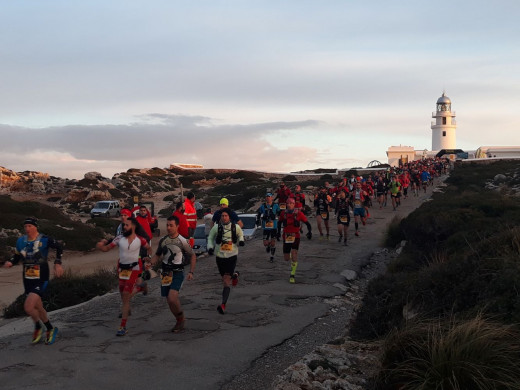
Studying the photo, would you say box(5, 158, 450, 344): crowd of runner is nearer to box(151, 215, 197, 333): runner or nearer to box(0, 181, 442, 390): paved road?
box(151, 215, 197, 333): runner

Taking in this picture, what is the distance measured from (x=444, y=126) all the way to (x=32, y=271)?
94911mm

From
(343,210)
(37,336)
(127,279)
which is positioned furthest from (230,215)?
(343,210)

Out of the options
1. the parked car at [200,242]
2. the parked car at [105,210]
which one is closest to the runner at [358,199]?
the parked car at [200,242]

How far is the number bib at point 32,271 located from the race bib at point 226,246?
317 cm

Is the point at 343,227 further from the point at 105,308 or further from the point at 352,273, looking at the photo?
the point at 105,308

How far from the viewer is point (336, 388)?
5.79 meters

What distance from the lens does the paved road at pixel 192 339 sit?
259 inches

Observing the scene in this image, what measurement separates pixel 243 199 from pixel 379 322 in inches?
Result: 1439

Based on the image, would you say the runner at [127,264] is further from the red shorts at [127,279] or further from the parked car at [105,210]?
the parked car at [105,210]

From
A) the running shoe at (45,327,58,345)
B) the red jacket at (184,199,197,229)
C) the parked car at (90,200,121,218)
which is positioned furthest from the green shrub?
the parked car at (90,200,121,218)

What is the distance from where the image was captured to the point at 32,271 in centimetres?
801

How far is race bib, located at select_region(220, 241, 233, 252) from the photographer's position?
9.84 m

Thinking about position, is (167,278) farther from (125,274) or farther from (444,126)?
(444,126)

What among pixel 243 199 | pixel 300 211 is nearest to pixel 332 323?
pixel 300 211
